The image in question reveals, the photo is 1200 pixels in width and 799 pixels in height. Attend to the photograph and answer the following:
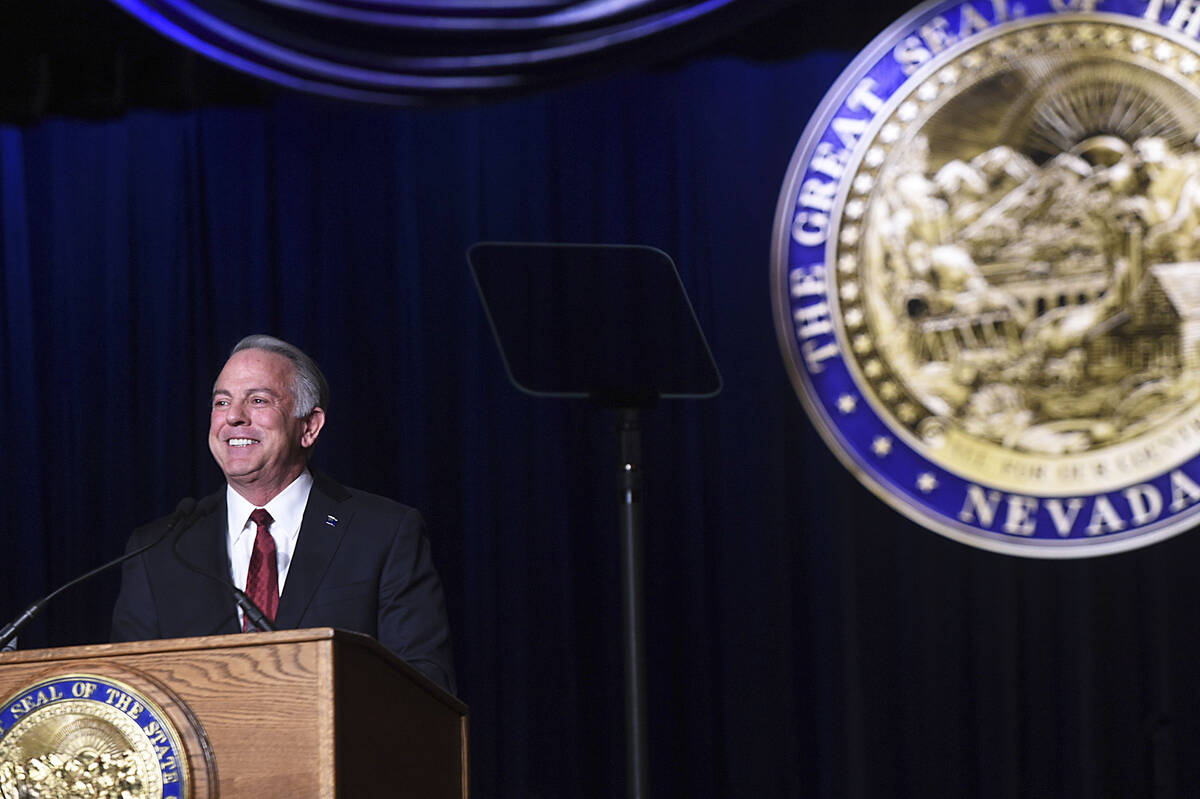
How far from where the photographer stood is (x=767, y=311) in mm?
4059

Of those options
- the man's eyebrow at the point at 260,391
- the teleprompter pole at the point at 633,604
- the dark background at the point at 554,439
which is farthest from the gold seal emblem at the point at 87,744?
the dark background at the point at 554,439

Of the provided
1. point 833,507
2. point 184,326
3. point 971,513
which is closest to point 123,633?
point 184,326

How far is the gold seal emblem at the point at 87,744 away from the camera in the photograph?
1.79 metres

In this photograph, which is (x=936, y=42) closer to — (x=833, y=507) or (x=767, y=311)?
(x=767, y=311)

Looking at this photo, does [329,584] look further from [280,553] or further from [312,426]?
[312,426]

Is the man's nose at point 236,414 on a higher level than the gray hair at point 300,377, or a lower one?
lower

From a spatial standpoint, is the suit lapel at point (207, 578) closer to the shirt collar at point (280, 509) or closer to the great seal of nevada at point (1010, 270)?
the shirt collar at point (280, 509)

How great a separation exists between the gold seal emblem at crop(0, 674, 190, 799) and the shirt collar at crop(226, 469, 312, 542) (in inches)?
34.6

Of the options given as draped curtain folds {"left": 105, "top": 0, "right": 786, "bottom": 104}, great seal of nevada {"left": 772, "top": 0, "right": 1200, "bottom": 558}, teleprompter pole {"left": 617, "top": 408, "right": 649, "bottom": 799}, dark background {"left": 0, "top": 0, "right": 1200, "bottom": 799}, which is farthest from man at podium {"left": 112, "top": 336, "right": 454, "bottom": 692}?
great seal of nevada {"left": 772, "top": 0, "right": 1200, "bottom": 558}

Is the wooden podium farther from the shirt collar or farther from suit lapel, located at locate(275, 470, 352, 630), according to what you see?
the shirt collar

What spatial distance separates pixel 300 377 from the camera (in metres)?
2.88

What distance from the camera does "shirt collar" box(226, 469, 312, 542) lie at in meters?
2.73

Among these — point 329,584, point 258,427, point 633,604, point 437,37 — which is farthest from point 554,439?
point 329,584

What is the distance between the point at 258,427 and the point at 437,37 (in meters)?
1.64
